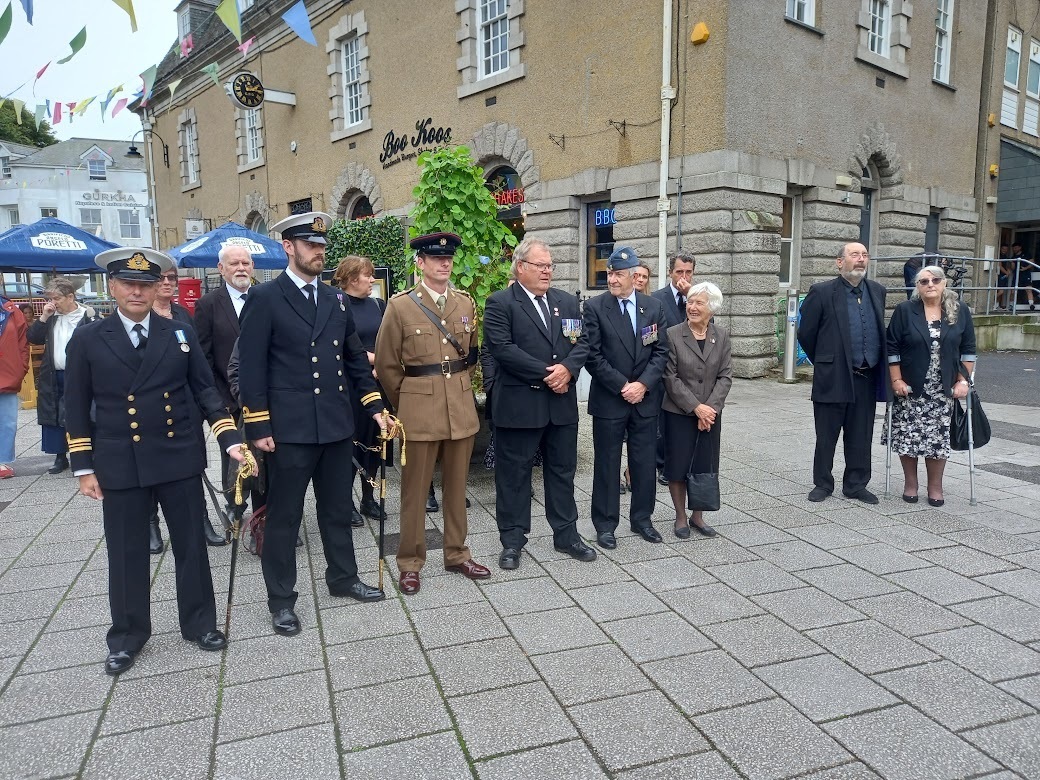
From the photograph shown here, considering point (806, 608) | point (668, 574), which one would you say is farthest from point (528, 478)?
point (806, 608)

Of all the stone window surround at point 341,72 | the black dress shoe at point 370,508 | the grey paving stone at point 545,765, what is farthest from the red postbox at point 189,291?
the grey paving stone at point 545,765

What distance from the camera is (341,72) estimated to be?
65.4 feet

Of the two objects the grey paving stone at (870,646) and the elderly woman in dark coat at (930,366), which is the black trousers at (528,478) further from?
the elderly woman in dark coat at (930,366)

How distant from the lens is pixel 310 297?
3.86 meters

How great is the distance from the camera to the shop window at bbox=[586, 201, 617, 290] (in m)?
13.7

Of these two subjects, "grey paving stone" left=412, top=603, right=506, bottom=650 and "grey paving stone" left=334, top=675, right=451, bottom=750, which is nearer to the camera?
"grey paving stone" left=334, top=675, right=451, bottom=750

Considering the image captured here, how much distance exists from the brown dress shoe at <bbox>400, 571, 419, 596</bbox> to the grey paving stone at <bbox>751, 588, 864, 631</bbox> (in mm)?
1969

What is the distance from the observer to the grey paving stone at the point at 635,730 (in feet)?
8.92

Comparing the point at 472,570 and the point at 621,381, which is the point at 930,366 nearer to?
the point at 621,381

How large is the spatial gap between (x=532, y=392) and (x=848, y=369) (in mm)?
2951

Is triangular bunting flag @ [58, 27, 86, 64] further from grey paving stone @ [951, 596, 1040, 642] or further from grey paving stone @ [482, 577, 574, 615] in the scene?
grey paving stone @ [951, 596, 1040, 642]

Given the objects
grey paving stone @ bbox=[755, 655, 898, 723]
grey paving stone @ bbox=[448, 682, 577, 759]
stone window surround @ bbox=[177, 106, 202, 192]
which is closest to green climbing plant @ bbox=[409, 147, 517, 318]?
grey paving stone @ bbox=[448, 682, 577, 759]

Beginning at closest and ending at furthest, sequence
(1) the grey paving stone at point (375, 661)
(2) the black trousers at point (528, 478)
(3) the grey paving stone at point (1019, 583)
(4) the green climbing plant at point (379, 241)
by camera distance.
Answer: (1) the grey paving stone at point (375, 661) < (3) the grey paving stone at point (1019, 583) < (2) the black trousers at point (528, 478) < (4) the green climbing plant at point (379, 241)

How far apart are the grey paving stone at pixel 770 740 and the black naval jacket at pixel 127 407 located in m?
2.72
